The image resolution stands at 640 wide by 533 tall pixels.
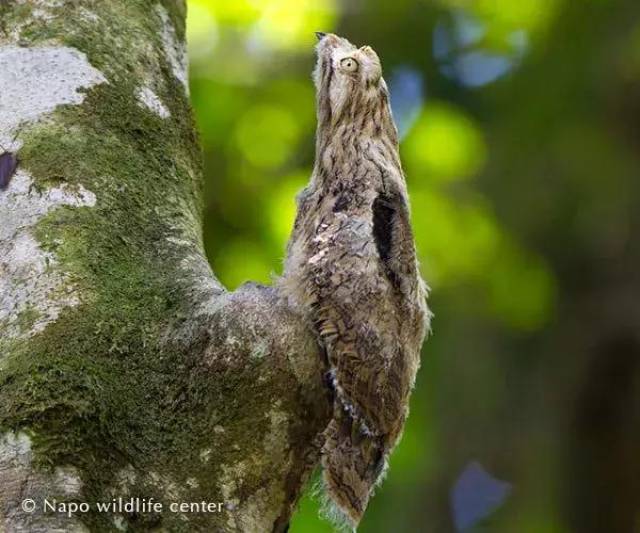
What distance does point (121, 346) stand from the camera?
8.70 feet

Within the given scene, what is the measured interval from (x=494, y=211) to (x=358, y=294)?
4.23 metres

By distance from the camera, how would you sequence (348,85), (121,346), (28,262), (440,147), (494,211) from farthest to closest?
(494,211)
(440,147)
(348,85)
(28,262)
(121,346)

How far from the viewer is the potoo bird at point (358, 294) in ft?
8.98

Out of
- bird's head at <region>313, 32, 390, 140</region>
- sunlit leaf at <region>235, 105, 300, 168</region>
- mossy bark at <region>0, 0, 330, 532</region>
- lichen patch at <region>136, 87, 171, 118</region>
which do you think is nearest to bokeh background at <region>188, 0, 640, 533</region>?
sunlit leaf at <region>235, 105, 300, 168</region>

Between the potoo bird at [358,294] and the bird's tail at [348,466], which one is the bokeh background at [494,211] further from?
the bird's tail at [348,466]

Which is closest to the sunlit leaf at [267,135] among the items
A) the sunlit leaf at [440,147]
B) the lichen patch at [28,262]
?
the sunlit leaf at [440,147]

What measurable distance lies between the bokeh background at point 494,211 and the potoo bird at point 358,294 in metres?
2.56

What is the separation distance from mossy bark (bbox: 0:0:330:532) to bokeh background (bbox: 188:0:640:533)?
280 centimetres

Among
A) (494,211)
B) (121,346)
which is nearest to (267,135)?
(494,211)

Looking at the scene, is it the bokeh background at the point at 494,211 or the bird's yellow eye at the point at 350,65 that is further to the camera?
the bokeh background at the point at 494,211

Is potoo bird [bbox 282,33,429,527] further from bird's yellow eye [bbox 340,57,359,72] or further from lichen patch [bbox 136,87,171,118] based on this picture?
lichen patch [bbox 136,87,171,118]

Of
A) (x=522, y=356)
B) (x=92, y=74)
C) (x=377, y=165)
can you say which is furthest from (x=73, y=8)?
(x=522, y=356)

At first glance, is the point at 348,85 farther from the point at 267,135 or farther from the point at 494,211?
the point at 494,211

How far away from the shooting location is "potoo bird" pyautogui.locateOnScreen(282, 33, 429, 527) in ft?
8.98
